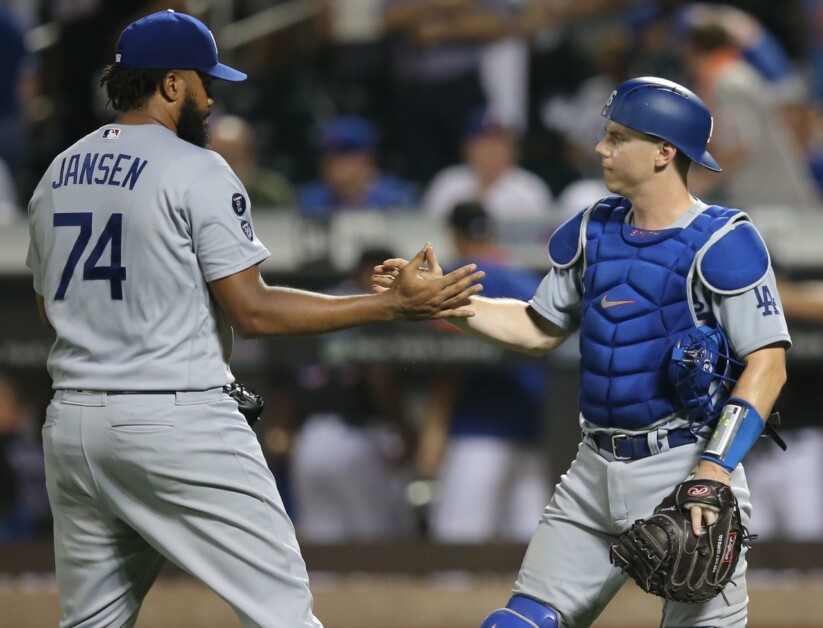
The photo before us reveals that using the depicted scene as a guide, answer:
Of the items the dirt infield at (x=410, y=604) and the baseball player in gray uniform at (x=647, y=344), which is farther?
the dirt infield at (x=410, y=604)

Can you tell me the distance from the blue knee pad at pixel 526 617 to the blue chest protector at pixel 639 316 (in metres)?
0.52

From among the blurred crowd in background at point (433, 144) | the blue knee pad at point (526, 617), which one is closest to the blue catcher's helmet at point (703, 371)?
the blue knee pad at point (526, 617)

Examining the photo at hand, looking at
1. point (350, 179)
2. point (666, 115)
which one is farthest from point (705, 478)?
point (350, 179)

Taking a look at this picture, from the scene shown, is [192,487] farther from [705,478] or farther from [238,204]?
[705,478]

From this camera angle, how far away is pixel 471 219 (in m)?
6.53

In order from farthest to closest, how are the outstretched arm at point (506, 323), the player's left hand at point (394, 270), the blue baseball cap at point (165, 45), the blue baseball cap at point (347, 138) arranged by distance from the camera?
the blue baseball cap at point (347, 138) → the outstretched arm at point (506, 323) → the player's left hand at point (394, 270) → the blue baseball cap at point (165, 45)

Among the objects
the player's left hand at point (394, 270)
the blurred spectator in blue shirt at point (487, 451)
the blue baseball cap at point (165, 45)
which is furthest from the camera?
the blurred spectator in blue shirt at point (487, 451)

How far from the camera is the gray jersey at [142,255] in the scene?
3.34m

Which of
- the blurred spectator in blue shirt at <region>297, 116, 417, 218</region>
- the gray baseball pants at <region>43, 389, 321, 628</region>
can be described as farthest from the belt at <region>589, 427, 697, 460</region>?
the blurred spectator in blue shirt at <region>297, 116, 417, 218</region>

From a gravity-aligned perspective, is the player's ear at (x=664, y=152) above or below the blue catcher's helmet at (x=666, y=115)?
below

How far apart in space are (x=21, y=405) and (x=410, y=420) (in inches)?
77.4

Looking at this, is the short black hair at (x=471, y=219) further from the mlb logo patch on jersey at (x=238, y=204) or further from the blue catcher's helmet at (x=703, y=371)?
the mlb logo patch on jersey at (x=238, y=204)

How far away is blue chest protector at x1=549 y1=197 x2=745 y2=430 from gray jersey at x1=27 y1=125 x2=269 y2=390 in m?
0.93

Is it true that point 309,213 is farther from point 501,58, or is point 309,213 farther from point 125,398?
point 125,398
